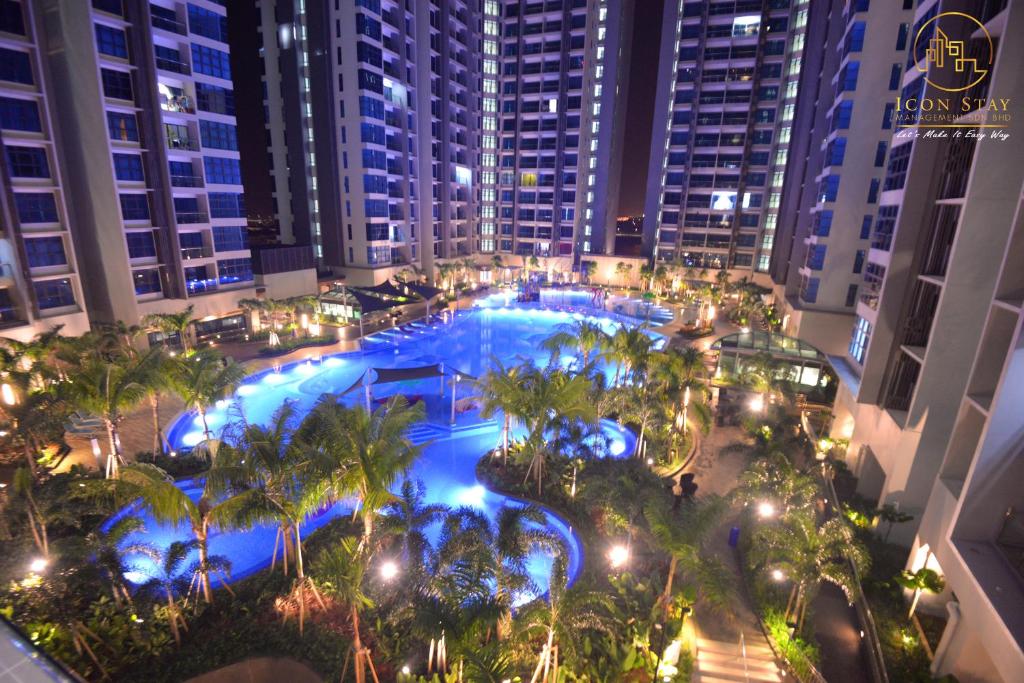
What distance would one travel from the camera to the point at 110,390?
15484mm

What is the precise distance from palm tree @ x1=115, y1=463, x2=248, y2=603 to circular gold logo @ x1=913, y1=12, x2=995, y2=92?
77.6 ft

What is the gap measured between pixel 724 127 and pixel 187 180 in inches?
2194

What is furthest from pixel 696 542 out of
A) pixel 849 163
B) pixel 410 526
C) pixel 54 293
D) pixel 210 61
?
pixel 210 61

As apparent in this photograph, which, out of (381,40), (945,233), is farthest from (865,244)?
(381,40)

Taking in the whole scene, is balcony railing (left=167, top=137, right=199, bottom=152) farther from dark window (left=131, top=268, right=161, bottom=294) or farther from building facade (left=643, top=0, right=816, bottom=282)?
building facade (left=643, top=0, right=816, bottom=282)

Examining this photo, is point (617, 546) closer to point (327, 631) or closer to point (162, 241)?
point (327, 631)

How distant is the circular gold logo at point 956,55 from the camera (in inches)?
563

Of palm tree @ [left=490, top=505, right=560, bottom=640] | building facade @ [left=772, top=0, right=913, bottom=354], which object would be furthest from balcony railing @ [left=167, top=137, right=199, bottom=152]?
building facade @ [left=772, top=0, right=913, bottom=354]

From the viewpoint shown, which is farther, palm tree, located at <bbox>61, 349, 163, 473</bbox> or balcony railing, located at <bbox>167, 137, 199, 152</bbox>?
balcony railing, located at <bbox>167, 137, 199, 152</bbox>

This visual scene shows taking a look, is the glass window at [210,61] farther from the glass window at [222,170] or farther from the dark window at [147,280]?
the dark window at [147,280]

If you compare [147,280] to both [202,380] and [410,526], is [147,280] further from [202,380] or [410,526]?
[410,526]

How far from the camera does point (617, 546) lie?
1422 centimetres

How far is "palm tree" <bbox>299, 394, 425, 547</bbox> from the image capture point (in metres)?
11.8

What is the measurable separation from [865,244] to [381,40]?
44.3 metres
